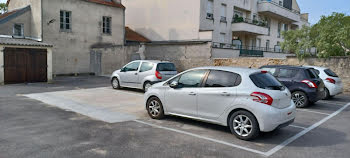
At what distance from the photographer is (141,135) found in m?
5.85

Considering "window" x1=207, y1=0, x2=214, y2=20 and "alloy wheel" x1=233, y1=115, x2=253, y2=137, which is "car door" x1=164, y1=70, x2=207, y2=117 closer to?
"alloy wheel" x1=233, y1=115, x2=253, y2=137

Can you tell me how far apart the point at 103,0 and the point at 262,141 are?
22.1 metres

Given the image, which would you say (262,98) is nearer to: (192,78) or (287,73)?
(192,78)

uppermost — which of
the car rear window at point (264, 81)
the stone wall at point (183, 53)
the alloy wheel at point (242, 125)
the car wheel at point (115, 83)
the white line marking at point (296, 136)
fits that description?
the stone wall at point (183, 53)

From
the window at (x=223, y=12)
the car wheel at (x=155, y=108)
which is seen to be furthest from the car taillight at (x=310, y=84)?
the window at (x=223, y=12)

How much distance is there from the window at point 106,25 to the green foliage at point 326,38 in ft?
50.9

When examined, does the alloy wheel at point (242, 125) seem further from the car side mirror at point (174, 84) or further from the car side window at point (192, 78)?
the car side mirror at point (174, 84)

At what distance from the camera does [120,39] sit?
24906mm

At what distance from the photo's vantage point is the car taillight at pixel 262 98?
5.41 metres

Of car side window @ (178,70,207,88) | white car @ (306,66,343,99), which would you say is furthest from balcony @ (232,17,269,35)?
car side window @ (178,70,207,88)

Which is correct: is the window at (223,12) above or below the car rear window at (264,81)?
above

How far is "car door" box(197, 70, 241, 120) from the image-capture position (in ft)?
19.2

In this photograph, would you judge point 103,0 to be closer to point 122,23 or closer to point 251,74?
point 122,23

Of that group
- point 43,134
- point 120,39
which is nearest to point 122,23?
point 120,39
